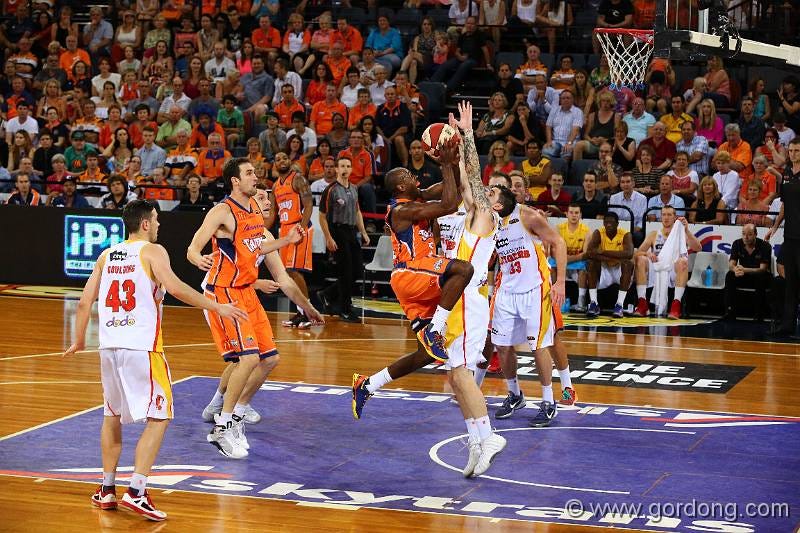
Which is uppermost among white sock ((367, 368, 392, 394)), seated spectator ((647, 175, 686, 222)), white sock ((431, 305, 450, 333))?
seated spectator ((647, 175, 686, 222))

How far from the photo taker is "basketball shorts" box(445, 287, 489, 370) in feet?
27.5

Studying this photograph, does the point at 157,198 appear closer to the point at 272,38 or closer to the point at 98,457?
the point at 272,38

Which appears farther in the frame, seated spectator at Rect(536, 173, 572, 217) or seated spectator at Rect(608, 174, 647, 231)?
seated spectator at Rect(536, 173, 572, 217)

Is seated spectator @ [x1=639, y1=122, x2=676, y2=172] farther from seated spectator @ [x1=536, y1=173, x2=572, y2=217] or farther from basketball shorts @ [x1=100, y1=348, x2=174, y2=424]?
basketball shorts @ [x1=100, y1=348, x2=174, y2=424]

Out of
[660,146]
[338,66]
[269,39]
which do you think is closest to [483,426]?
[660,146]

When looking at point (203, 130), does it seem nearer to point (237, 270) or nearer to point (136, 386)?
point (237, 270)

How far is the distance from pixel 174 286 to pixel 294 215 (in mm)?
8071

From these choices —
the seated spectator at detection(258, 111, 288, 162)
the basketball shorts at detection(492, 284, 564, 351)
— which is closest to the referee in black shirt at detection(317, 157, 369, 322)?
the seated spectator at detection(258, 111, 288, 162)

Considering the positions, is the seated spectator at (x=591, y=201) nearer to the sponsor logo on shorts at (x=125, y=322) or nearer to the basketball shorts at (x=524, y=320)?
the basketball shorts at (x=524, y=320)

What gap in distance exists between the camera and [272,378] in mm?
11805

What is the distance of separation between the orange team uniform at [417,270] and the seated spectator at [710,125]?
404 inches

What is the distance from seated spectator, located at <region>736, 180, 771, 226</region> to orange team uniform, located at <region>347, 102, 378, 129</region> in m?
6.13

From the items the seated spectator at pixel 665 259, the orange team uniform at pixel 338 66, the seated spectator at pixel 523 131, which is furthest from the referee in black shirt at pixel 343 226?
the orange team uniform at pixel 338 66

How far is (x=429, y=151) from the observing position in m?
8.43
